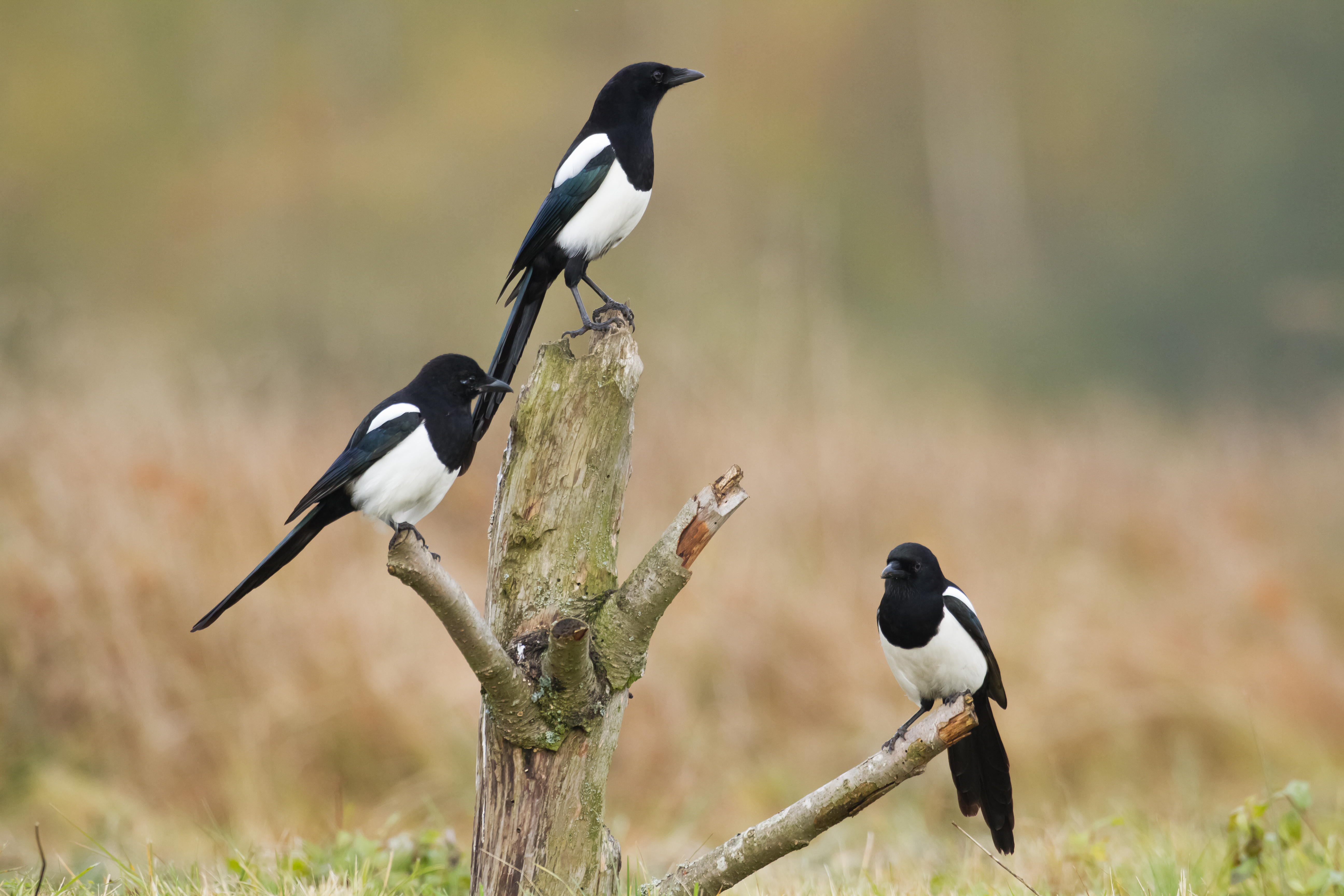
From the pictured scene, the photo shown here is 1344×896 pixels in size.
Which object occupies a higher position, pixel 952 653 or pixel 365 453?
pixel 365 453

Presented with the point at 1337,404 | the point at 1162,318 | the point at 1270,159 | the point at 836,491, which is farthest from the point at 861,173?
the point at 836,491

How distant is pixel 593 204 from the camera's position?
9.27ft

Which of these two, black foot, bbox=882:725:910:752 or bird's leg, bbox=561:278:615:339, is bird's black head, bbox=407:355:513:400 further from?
black foot, bbox=882:725:910:752

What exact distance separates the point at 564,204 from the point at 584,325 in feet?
1.38

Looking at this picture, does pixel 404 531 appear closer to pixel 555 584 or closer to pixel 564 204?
pixel 555 584

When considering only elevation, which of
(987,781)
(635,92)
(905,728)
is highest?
(635,92)

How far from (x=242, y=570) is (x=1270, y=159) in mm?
14916

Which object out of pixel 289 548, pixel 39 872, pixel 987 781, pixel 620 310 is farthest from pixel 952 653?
pixel 39 872

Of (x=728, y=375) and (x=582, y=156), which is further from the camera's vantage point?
(x=728, y=375)

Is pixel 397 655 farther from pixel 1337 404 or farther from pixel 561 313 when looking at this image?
pixel 1337 404

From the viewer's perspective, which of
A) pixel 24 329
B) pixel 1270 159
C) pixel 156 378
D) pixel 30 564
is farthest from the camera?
pixel 1270 159

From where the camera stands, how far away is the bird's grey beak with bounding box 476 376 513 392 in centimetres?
233

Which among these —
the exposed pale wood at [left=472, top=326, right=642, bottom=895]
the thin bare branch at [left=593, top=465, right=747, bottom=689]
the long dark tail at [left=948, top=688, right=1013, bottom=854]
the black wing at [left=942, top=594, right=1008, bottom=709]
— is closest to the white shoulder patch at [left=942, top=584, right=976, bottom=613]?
the black wing at [left=942, top=594, right=1008, bottom=709]

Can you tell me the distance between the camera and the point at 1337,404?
23.0 feet
